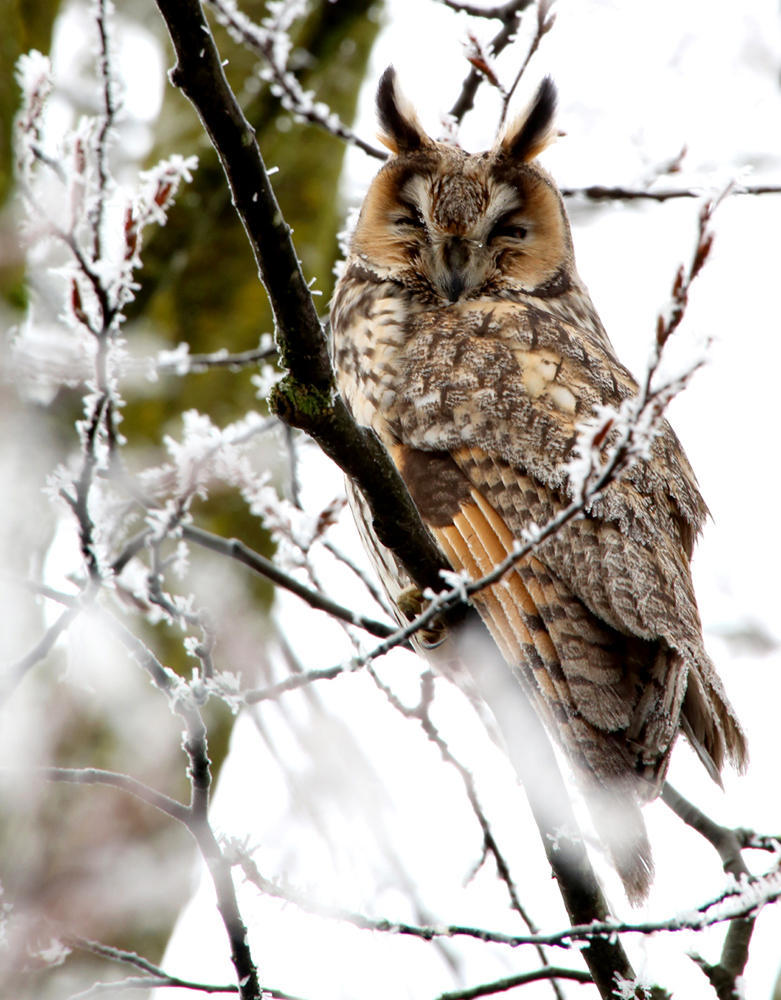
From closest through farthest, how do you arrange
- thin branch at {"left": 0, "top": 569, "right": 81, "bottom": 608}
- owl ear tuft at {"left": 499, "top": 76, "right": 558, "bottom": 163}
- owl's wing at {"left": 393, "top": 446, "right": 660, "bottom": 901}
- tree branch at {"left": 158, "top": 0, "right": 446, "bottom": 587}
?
tree branch at {"left": 158, "top": 0, "right": 446, "bottom": 587} → thin branch at {"left": 0, "top": 569, "right": 81, "bottom": 608} → owl's wing at {"left": 393, "top": 446, "right": 660, "bottom": 901} → owl ear tuft at {"left": 499, "top": 76, "right": 558, "bottom": 163}

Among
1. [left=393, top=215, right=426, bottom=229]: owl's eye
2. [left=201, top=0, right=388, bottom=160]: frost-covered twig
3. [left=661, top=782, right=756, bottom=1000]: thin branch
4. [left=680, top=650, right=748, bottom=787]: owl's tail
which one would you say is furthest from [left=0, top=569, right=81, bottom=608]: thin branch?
[left=201, top=0, right=388, bottom=160]: frost-covered twig

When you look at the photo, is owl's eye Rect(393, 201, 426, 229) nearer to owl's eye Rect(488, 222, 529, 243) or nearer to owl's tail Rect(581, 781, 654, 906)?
owl's eye Rect(488, 222, 529, 243)

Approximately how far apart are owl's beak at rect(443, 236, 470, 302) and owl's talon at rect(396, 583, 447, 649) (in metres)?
0.87

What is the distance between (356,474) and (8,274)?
249 centimetres

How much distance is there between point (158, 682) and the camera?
1.53m

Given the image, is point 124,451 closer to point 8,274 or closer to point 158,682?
point 8,274

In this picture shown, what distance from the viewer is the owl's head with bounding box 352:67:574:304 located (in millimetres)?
2799

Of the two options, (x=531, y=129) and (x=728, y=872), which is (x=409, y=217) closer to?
(x=531, y=129)

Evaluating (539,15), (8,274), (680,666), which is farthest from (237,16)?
(680,666)

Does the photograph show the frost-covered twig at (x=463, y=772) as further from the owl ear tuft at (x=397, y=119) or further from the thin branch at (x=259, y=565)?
the owl ear tuft at (x=397, y=119)

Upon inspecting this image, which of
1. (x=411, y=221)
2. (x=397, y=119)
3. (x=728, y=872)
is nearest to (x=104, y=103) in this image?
(x=411, y=221)

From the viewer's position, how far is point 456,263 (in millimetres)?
2779

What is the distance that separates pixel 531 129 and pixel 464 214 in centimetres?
48

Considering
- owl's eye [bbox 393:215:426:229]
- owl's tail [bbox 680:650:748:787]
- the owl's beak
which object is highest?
owl's eye [bbox 393:215:426:229]
